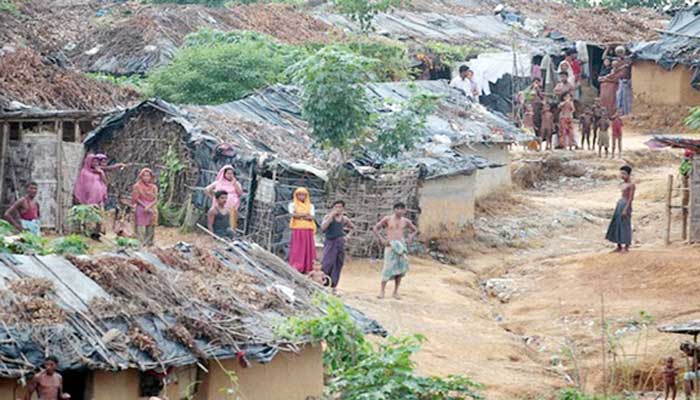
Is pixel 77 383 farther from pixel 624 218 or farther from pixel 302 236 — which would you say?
pixel 624 218

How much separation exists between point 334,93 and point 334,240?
3988 millimetres

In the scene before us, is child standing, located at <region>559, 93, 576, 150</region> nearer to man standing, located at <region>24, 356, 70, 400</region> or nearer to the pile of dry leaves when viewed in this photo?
the pile of dry leaves

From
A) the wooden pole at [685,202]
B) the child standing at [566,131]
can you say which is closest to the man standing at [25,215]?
the wooden pole at [685,202]

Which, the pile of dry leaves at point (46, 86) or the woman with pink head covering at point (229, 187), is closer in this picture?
the woman with pink head covering at point (229, 187)

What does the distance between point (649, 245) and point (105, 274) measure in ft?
43.5

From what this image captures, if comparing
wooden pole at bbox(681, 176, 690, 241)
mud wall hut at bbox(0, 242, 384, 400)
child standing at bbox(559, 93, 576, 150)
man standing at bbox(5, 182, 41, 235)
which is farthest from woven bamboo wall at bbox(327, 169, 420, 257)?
child standing at bbox(559, 93, 576, 150)

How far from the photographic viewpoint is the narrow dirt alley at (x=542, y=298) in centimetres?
1723

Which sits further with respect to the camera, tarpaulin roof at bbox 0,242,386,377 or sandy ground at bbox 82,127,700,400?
sandy ground at bbox 82,127,700,400

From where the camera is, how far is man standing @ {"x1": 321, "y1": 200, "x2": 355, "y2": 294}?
720 inches

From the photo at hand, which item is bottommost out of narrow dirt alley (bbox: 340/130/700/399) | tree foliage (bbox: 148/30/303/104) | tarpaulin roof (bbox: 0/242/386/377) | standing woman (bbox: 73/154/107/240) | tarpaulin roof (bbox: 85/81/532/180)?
narrow dirt alley (bbox: 340/130/700/399)

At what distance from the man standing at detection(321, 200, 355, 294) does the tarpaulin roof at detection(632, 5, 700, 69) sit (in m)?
15.9

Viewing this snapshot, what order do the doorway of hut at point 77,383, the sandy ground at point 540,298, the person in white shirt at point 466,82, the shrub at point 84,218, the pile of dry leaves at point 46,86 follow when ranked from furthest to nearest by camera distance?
1. the person in white shirt at point 466,82
2. the pile of dry leaves at point 46,86
3. the shrub at point 84,218
4. the sandy ground at point 540,298
5. the doorway of hut at point 77,383

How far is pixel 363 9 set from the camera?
115ft

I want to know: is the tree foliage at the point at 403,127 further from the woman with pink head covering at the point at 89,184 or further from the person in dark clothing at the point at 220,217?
Result: the woman with pink head covering at the point at 89,184
